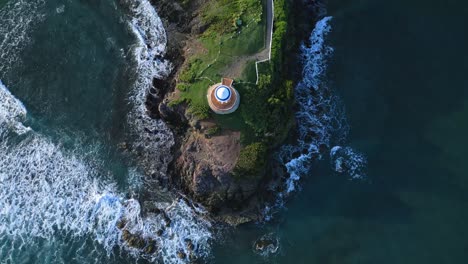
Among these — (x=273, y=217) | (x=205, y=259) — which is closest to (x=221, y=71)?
(x=273, y=217)

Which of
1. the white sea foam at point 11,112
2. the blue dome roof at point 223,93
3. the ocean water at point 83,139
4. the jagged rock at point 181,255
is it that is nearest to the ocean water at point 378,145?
the jagged rock at point 181,255

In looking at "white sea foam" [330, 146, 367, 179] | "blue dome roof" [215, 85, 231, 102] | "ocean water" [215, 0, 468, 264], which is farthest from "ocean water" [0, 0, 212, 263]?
"white sea foam" [330, 146, 367, 179]

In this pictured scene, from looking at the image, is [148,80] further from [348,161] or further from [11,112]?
[348,161]

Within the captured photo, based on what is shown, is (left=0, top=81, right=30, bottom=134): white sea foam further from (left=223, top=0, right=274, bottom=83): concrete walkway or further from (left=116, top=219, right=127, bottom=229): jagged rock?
(left=223, top=0, right=274, bottom=83): concrete walkway

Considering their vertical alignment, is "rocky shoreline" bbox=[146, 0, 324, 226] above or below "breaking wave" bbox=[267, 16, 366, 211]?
below

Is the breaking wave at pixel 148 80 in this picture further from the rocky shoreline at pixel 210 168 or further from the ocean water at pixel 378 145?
the ocean water at pixel 378 145

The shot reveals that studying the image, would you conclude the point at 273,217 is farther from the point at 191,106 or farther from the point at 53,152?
the point at 53,152
